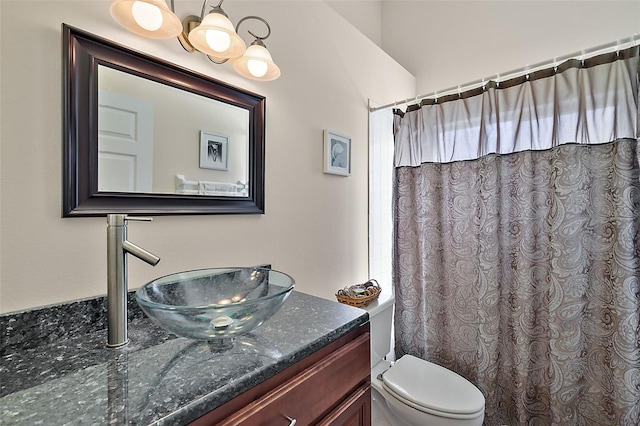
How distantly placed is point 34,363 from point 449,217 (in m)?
1.90

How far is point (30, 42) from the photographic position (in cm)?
77

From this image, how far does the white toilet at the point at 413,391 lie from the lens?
1.30m

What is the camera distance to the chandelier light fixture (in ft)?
2.81

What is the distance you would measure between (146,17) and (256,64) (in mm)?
391

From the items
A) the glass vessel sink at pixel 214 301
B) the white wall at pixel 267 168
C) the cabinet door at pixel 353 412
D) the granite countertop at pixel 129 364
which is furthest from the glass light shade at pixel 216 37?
the cabinet door at pixel 353 412

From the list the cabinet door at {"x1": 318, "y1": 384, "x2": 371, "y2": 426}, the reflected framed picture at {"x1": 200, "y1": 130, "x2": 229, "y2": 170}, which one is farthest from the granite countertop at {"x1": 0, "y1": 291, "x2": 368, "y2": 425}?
the reflected framed picture at {"x1": 200, "y1": 130, "x2": 229, "y2": 170}

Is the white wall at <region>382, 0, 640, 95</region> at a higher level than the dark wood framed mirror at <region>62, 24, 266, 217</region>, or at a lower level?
higher

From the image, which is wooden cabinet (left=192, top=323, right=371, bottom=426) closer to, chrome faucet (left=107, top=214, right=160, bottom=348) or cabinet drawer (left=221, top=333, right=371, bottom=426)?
cabinet drawer (left=221, top=333, right=371, bottom=426)

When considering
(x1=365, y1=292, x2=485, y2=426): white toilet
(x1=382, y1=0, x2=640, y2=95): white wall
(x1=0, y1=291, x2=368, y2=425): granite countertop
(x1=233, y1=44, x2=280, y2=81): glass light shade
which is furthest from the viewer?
(x1=382, y1=0, x2=640, y2=95): white wall

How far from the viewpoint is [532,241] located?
1545 mm

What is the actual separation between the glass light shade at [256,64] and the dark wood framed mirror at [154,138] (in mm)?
91

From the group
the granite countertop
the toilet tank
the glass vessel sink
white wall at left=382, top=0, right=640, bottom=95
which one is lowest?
the toilet tank

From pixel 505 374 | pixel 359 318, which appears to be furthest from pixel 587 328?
pixel 359 318

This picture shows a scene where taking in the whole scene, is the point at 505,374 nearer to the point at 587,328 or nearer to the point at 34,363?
the point at 587,328
